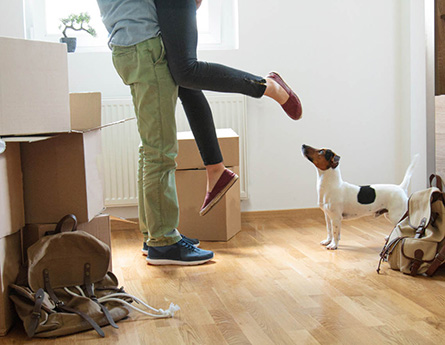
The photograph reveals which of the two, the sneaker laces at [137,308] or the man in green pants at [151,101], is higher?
the man in green pants at [151,101]

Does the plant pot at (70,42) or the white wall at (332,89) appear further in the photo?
the white wall at (332,89)

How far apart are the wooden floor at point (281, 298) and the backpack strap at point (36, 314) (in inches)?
1.0

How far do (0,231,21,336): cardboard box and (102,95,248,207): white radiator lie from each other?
4.45ft

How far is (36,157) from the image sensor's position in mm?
1658

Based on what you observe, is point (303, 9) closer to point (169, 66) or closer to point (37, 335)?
point (169, 66)

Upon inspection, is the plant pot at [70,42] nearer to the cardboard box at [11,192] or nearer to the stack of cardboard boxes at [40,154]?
the stack of cardboard boxes at [40,154]

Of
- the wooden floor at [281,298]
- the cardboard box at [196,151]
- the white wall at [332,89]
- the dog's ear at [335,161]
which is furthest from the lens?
the white wall at [332,89]

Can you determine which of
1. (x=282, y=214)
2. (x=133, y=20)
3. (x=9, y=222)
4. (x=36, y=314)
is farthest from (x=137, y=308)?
(x=282, y=214)

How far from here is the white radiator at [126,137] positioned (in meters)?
2.90

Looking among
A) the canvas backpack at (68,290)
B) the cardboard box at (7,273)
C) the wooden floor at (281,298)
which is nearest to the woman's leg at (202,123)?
the wooden floor at (281,298)

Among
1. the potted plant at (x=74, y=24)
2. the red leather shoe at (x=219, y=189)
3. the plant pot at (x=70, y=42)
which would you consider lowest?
the red leather shoe at (x=219, y=189)

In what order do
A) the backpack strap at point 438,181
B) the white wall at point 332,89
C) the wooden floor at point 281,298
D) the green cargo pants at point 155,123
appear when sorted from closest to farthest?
the wooden floor at point 281,298 → the green cargo pants at point 155,123 → the backpack strap at point 438,181 → the white wall at point 332,89

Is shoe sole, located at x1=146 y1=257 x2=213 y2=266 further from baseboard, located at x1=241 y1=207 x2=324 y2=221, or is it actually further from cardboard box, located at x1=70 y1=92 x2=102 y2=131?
baseboard, located at x1=241 y1=207 x2=324 y2=221

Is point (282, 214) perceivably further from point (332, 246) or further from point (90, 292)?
point (90, 292)
